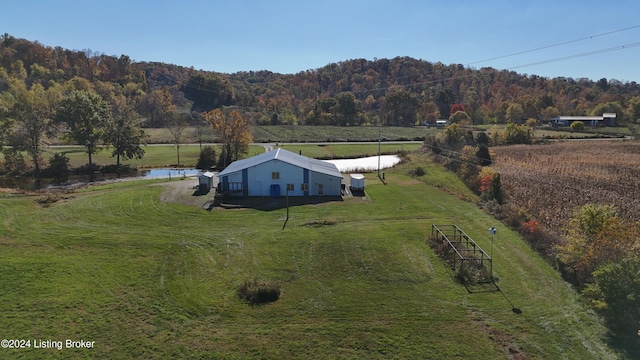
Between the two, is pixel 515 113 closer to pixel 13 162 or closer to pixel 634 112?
pixel 634 112

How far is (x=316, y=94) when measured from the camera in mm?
173375

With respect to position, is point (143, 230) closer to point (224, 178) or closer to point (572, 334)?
point (224, 178)

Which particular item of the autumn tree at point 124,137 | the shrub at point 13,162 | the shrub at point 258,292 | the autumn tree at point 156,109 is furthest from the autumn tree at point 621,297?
the autumn tree at point 156,109

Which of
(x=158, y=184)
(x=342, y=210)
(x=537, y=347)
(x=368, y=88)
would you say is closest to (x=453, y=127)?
(x=342, y=210)

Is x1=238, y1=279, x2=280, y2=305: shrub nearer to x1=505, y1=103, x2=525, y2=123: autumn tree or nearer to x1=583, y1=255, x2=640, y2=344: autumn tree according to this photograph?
x1=583, y1=255, x2=640, y2=344: autumn tree

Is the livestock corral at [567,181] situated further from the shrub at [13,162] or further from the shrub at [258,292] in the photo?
the shrub at [13,162]

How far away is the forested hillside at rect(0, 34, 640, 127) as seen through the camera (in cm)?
10875

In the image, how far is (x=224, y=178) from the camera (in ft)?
114

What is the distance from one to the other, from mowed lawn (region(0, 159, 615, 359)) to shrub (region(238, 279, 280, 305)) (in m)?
0.39

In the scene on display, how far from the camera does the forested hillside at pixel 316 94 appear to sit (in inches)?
4281

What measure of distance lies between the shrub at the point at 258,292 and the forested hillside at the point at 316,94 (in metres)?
93.2

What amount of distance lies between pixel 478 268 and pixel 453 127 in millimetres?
41638

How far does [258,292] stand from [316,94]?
162569 millimetres

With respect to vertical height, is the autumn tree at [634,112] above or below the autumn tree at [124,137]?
above
